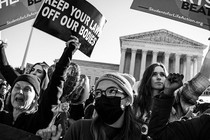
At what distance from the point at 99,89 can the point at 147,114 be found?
825mm

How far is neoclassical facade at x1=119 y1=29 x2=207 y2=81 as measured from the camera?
42719 millimetres

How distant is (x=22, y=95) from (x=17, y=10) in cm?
222

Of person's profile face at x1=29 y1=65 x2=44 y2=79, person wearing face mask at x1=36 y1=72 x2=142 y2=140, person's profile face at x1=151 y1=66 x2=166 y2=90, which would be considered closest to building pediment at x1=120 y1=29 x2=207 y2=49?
person's profile face at x1=29 y1=65 x2=44 y2=79

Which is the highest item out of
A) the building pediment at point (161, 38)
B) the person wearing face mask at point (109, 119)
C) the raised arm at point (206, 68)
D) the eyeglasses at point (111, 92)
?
the building pediment at point (161, 38)

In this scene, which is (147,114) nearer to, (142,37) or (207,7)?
(207,7)

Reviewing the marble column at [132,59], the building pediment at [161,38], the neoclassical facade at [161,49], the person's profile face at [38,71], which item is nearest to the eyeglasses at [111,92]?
the person's profile face at [38,71]

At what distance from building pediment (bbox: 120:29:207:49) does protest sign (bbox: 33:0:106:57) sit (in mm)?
41142

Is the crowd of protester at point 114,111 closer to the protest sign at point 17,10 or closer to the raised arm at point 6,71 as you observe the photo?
the raised arm at point 6,71

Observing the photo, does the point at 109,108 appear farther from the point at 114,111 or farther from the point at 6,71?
the point at 6,71

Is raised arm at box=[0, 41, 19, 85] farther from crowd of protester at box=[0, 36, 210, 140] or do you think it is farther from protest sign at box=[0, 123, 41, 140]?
protest sign at box=[0, 123, 41, 140]

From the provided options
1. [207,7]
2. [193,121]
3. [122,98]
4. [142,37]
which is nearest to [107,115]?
[122,98]

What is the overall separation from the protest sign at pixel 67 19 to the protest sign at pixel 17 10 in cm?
113

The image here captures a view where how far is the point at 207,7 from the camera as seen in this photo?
2.60 metres

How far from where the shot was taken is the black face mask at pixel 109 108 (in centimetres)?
168
